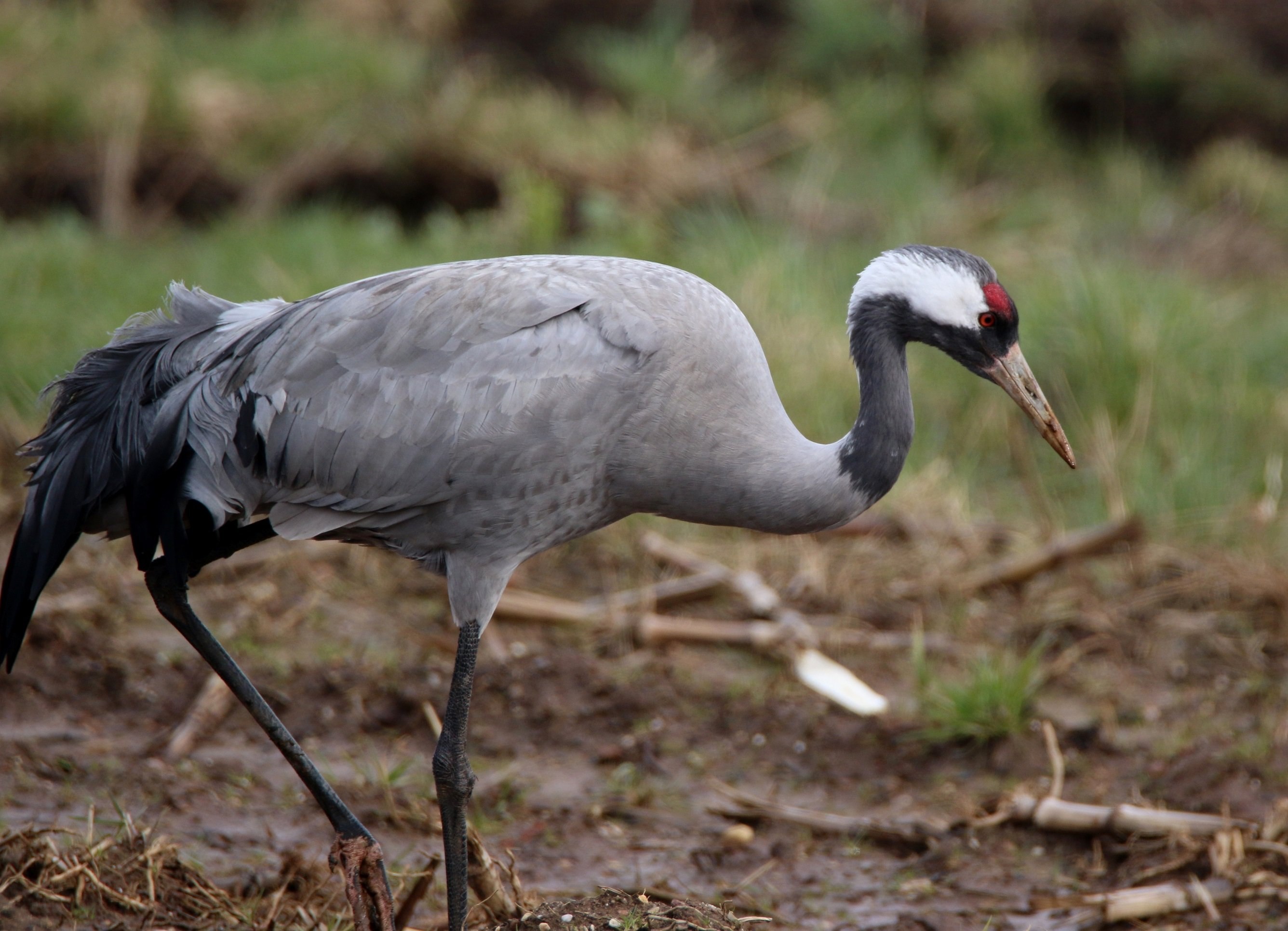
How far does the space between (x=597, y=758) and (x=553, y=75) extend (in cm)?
636

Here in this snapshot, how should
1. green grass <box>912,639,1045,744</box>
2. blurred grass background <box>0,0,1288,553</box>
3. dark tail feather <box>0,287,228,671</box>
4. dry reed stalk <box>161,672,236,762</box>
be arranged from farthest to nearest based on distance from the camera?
blurred grass background <box>0,0,1288,553</box> < green grass <box>912,639,1045,744</box> < dry reed stalk <box>161,672,236,762</box> < dark tail feather <box>0,287,228,671</box>

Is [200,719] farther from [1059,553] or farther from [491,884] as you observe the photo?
[1059,553]

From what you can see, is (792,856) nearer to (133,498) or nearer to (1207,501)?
(133,498)

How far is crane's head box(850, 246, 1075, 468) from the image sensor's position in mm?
3523

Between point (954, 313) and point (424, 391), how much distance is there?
1.24m

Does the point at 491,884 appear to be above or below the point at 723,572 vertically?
above

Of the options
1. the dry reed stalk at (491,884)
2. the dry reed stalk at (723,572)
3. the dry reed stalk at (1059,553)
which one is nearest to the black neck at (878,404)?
the dry reed stalk at (491,884)

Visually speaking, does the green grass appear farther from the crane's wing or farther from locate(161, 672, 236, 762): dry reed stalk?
locate(161, 672, 236, 762): dry reed stalk

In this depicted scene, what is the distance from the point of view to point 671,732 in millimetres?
4637

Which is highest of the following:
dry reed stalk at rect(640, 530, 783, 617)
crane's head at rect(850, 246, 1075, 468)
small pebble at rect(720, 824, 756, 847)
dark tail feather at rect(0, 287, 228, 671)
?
crane's head at rect(850, 246, 1075, 468)

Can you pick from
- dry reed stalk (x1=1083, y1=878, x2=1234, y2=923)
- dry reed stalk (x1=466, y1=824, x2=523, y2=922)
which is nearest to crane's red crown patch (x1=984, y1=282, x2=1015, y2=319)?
dry reed stalk (x1=1083, y1=878, x2=1234, y2=923)

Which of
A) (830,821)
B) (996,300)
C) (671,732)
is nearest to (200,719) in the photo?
(671,732)

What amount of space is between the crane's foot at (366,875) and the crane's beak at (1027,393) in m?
1.81

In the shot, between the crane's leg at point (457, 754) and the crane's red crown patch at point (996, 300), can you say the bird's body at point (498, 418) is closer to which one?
the crane's leg at point (457, 754)
